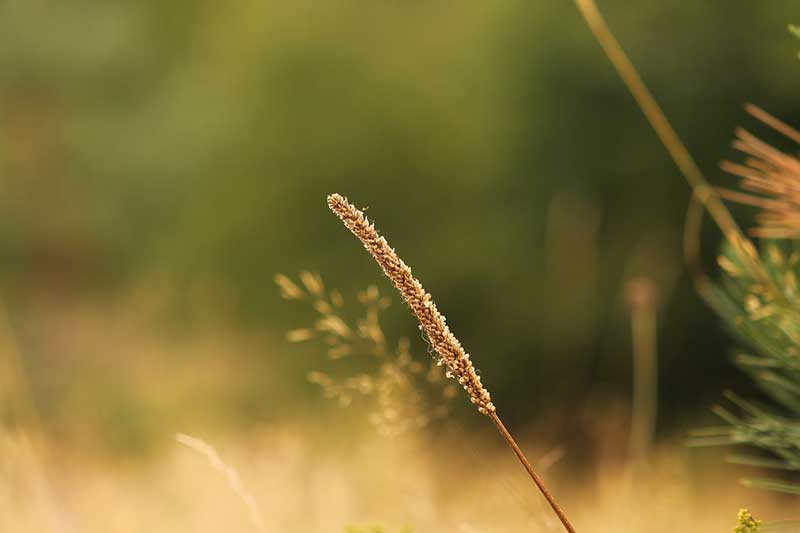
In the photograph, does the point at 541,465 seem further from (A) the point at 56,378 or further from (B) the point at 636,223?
(A) the point at 56,378

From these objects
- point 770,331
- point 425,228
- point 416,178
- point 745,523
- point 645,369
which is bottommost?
point 745,523

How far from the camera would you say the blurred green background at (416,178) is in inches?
177

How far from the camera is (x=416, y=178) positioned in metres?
5.08

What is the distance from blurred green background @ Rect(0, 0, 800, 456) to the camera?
14.8 ft

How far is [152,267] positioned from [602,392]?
2654mm

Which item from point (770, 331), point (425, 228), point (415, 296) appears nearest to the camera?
point (415, 296)

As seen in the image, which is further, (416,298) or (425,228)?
(425,228)

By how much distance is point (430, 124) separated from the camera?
5.05 m

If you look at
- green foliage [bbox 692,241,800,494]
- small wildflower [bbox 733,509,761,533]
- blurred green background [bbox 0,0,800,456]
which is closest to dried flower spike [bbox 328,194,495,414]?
small wildflower [bbox 733,509,761,533]

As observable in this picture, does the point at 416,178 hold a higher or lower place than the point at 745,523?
higher

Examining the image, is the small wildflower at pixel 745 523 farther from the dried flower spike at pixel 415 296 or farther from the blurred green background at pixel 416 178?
the blurred green background at pixel 416 178

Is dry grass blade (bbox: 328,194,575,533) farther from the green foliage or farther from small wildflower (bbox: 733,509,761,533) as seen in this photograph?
the green foliage

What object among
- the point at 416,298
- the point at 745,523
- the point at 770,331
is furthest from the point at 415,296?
the point at 770,331

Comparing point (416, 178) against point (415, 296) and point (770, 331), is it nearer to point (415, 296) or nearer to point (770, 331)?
point (770, 331)
